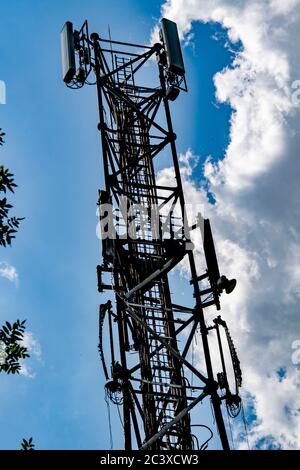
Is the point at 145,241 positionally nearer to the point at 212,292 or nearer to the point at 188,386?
the point at 212,292

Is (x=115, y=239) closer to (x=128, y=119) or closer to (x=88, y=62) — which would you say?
(x=128, y=119)

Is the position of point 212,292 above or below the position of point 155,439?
above

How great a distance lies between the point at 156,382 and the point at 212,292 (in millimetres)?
3119

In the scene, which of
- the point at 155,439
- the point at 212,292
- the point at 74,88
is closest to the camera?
the point at 155,439

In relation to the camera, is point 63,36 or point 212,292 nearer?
point 212,292

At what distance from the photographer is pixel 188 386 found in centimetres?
1822

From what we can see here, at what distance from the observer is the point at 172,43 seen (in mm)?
24578

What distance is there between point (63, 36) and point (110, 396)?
41.8 ft
